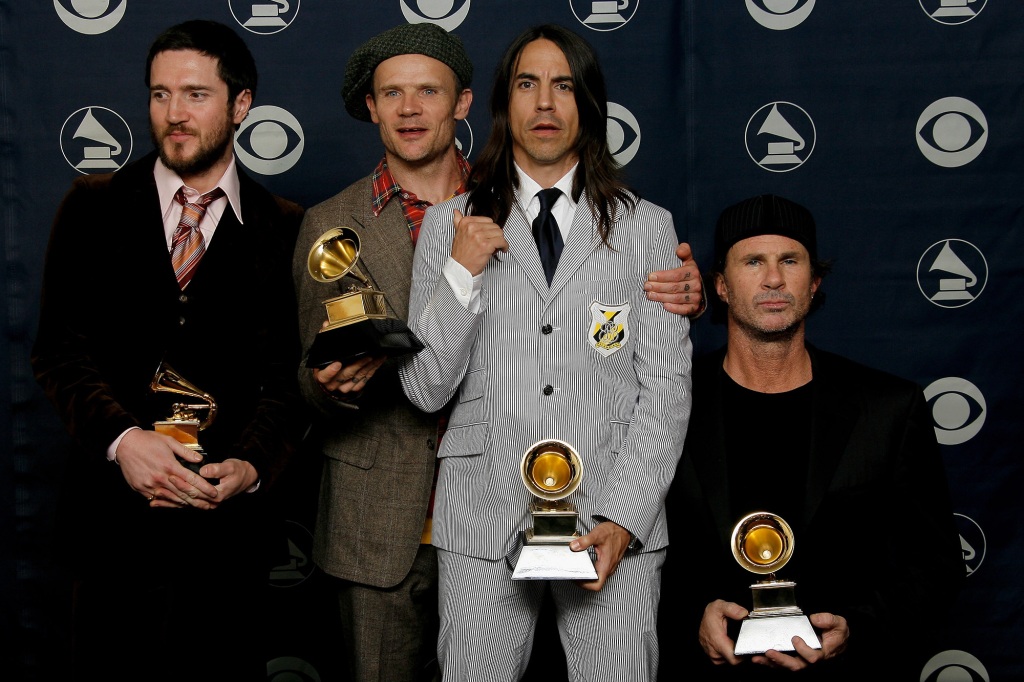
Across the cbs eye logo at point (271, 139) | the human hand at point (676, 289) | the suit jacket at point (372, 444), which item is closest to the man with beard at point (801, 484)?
the human hand at point (676, 289)

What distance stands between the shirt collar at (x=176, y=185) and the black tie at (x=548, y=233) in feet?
2.71

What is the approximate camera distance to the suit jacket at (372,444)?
8.74 ft

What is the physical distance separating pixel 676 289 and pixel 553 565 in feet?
2.41

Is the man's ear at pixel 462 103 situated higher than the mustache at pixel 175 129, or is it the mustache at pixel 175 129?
the man's ear at pixel 462 103

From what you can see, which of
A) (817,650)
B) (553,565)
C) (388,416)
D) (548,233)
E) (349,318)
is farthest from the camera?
(388,416)

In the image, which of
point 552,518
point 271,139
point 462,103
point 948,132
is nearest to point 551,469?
point 552,518

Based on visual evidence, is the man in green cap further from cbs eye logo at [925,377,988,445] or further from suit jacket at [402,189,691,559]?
cbs eye logo at [925,377,988,445]

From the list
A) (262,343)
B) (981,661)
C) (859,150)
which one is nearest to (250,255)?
(262,343)

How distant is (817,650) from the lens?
230cm

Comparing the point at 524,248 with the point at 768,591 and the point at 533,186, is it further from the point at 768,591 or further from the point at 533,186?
the point at 768,591

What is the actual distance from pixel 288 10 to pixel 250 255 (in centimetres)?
126

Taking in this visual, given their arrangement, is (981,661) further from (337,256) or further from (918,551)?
(337,256)

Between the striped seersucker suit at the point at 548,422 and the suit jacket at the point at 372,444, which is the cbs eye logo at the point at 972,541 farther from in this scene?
the suit jacket at the point at 372,444

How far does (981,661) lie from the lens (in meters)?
3.58
